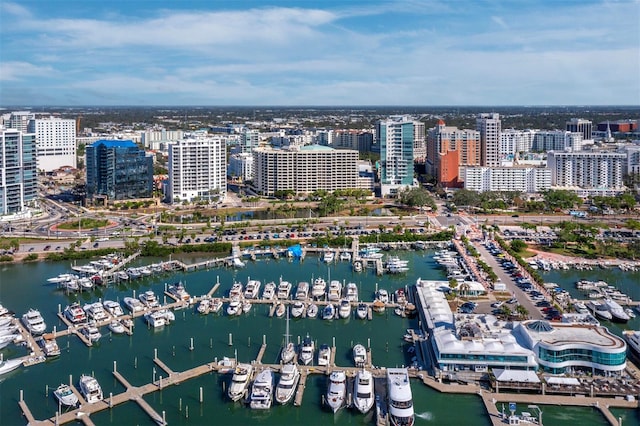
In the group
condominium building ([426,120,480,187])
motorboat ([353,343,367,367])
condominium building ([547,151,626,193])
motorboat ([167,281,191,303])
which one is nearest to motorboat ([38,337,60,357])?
motorboat ([167,281,191,303])

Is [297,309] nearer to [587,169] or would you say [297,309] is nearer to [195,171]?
[195,171]

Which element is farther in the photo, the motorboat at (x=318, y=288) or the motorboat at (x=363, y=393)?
the motorboat at (x=318, y=288)

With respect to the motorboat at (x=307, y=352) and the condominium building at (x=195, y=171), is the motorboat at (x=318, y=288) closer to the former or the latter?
the motorboat at (x=307, y=352)

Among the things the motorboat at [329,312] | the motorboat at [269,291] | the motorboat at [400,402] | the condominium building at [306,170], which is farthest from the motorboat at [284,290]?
the condominium building at [306,170]

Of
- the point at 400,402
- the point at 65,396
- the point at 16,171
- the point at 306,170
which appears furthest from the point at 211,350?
the point at 306,170

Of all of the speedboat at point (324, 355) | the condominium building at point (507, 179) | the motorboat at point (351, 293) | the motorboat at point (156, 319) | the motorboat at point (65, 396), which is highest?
the condominium building at point (507, 179)

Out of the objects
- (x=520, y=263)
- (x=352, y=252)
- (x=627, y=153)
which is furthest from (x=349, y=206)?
(x=627, y=153)

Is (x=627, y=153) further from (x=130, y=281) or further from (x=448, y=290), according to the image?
(x=130, y=281)
